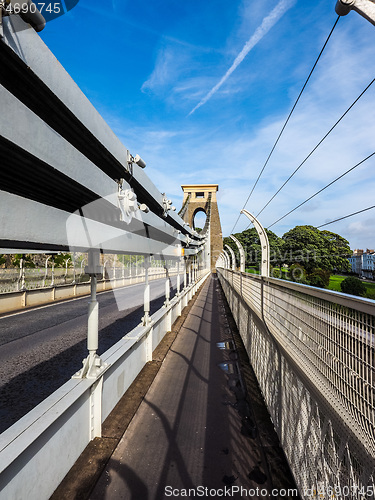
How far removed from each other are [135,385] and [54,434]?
7.43ft

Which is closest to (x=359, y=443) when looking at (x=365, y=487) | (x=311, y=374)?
(x=365, y=487)

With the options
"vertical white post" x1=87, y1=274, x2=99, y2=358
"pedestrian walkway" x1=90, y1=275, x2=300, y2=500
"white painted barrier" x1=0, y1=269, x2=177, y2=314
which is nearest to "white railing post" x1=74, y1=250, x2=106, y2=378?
"vertical white post" x1=87, y1=274, x2=99, y2=358

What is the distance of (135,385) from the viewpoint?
4383 millimetres

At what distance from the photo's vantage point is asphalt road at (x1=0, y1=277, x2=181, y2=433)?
14.8 feet

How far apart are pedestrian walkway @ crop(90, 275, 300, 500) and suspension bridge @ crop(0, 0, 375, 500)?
16mm

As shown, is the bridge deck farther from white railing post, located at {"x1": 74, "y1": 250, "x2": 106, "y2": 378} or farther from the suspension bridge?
white railing post, located at {"x1": 74, "y1": 250, "x2": 106, "y2": 378}

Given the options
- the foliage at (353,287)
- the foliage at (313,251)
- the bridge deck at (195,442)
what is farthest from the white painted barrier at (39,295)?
the foliage at (313,251)

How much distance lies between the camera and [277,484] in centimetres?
247

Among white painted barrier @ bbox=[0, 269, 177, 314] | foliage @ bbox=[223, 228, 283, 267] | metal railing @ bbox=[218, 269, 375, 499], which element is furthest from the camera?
foliage @ bbox=[223, 228, 283, 267]

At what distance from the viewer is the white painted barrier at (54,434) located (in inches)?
70.4

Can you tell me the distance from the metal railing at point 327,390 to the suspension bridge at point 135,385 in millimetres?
10

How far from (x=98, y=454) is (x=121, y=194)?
101 inches

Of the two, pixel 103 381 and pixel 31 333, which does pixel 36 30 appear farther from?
pixel 31 333

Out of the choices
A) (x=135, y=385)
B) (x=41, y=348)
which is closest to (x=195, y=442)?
(x=135, y=385)
